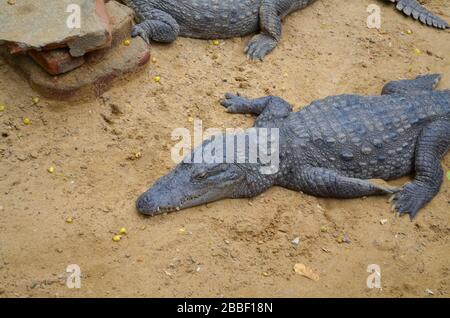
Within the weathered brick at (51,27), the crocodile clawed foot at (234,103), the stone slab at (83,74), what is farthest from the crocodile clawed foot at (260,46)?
the weathered brick at (51,27)

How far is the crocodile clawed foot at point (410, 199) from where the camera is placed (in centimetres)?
460

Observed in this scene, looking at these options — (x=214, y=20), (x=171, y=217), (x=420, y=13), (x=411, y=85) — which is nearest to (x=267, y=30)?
(x=214, y=20)

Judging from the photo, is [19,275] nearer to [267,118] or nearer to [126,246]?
[126,246]

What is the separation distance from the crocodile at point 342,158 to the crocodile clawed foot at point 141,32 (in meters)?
1.47

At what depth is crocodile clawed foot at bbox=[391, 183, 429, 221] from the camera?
4.60 meters

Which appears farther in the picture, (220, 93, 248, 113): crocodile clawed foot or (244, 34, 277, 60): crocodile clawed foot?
(244, 34, 277, 60): crocodile clawed foot

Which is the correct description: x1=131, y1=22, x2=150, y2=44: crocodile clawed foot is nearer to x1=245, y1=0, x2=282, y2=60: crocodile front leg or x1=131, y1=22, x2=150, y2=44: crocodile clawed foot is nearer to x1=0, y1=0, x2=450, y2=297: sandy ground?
x1=0, y1=0, x2=450, y2=297: sandy ground

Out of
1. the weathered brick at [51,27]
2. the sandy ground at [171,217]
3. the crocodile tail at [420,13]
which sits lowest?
the sandy ground at [171,217]

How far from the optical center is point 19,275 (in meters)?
3.81

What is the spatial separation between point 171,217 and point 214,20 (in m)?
2.51

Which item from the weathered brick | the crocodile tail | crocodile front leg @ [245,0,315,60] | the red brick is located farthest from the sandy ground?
the crocodile tail

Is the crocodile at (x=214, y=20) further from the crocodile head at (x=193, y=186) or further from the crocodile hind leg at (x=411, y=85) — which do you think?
the crocodile head at (x=193, y=186)

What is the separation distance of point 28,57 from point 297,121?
2.48 metres

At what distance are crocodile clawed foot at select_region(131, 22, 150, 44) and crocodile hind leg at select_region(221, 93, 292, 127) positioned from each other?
3.31ft
